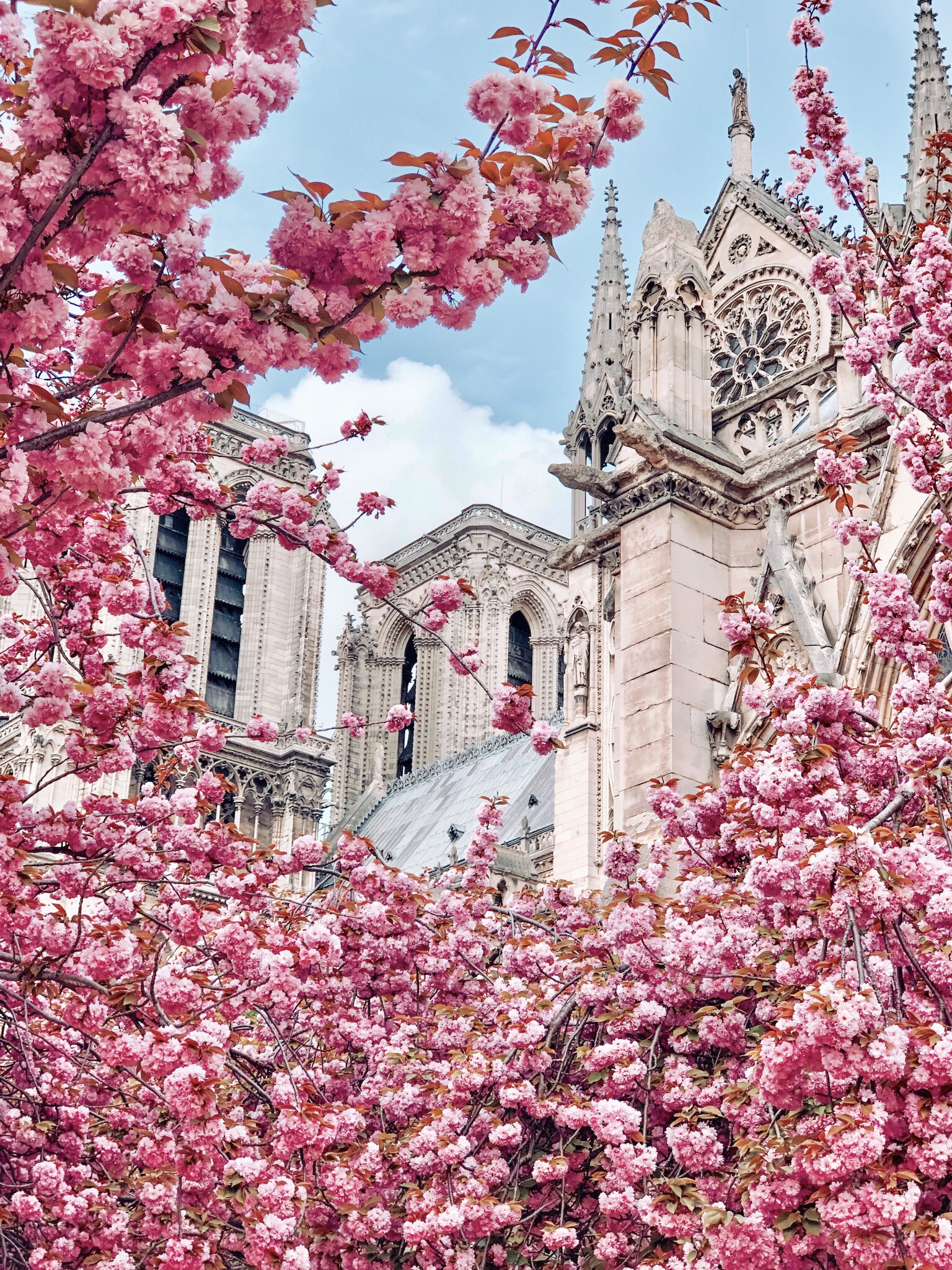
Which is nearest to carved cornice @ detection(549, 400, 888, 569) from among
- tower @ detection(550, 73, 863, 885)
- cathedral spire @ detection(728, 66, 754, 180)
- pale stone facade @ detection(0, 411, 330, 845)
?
tower @ detection(550, 73, 863, 885)

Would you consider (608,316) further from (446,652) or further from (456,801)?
(446,652)

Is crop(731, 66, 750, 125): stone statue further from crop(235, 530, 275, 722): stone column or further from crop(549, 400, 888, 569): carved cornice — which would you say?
crop(235, 530, 275, 722): stone column

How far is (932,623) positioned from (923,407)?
2883 mm

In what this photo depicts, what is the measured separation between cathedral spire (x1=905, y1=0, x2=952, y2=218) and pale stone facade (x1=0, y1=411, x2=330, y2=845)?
3662 centimetres

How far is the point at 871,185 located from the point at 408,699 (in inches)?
1893

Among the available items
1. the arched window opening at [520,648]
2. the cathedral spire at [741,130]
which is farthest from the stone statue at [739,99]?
the arched window opening at [520,648]

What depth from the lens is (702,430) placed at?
12.5 metres

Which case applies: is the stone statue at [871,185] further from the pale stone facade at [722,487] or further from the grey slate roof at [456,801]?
the grey slate roof at [456,801]

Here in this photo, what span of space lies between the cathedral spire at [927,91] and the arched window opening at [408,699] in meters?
42.6

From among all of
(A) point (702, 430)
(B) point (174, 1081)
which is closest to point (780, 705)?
(B) point (174, 1081)

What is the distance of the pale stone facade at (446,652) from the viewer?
Answer: 56.5m

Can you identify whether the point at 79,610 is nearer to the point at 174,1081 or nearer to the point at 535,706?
the point at 174,1081

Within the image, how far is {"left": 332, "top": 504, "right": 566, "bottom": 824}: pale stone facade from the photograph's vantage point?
185ft

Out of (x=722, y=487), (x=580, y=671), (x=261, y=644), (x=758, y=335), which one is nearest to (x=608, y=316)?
(x=580, y=671)
